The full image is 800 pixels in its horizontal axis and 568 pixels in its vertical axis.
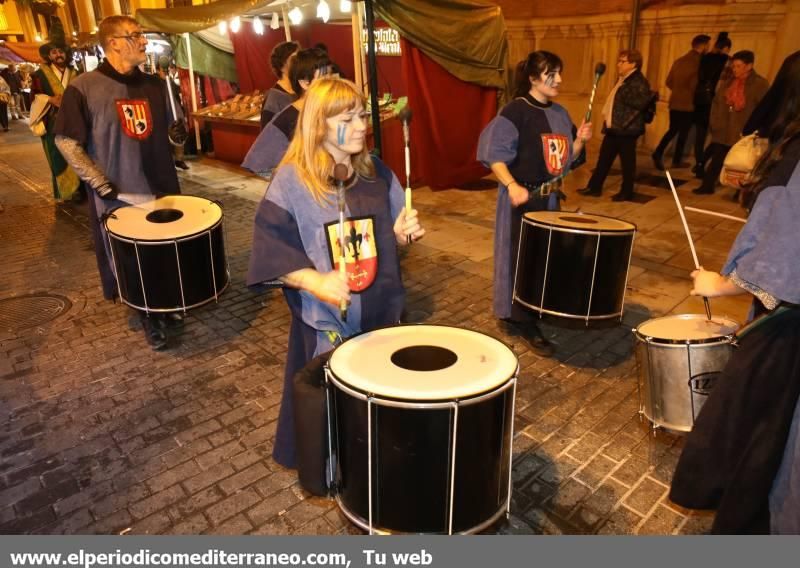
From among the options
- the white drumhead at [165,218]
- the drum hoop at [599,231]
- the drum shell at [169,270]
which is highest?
the drum hoop at [599,231]

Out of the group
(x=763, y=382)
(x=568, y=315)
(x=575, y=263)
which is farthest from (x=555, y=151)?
(x=763, y=382)

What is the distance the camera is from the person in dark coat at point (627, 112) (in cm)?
797

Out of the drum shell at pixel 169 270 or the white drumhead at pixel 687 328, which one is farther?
the drum shell at pixel 169 270

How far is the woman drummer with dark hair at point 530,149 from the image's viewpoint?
4.21 m

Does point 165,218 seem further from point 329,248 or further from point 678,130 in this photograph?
point 678,130

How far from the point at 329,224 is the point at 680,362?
1878 mm

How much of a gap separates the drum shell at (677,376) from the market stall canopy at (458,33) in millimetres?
6635

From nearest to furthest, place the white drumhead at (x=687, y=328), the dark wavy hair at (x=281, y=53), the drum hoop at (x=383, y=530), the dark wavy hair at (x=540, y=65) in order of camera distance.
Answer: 1. the drum hoop at (x=383, y=530)
2. the white drumhead at (x=687, y=328)
3. the dark wavy hair at (x=540, y=65)
4. the dark wavy hair at (x=281, y=53)

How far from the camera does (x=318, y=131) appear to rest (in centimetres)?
247

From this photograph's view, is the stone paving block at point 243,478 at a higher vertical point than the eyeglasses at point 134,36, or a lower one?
lower

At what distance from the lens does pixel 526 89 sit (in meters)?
4.32

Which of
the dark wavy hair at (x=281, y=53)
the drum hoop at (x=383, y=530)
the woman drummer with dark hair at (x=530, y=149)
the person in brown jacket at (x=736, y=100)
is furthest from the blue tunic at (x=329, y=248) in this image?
the person in brown jacket at (x=736, y=100)

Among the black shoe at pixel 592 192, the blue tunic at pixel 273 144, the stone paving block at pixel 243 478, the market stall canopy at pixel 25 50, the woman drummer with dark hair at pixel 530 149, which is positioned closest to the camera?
the stone paving block at pixel 243 478

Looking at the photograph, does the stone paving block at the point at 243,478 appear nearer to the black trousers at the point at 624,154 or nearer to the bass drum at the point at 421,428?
the bass drum at the point at 421,428
